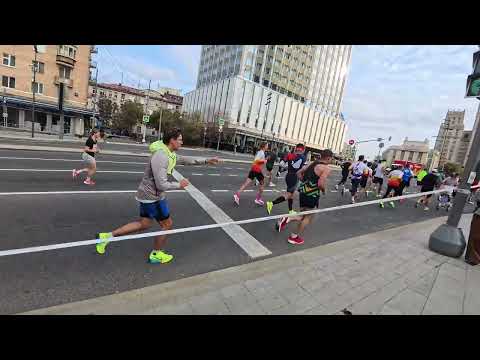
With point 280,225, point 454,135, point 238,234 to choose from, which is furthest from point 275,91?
point 454,135

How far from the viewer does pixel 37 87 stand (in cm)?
2970

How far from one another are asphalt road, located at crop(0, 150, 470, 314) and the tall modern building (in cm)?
4213

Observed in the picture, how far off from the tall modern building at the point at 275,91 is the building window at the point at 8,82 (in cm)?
3236

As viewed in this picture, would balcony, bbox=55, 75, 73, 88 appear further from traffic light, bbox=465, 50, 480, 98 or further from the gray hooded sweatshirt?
traffic light, bbox=465, 50, 480, 98

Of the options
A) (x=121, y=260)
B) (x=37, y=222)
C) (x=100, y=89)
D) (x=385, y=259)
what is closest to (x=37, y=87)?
(x=37, y=222)

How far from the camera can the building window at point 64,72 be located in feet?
100

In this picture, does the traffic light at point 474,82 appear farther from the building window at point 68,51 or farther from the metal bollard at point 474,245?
the building window at point 68,51

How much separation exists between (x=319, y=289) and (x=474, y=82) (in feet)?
13.9

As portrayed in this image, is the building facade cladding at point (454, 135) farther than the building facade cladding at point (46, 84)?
Answer: Yes

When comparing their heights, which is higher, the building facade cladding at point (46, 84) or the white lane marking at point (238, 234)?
the building facade cladding at point (46, 84)

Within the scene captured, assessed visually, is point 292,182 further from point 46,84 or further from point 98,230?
point 46,84

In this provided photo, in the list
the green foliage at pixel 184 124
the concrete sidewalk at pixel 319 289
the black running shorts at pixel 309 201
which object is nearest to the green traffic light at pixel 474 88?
the concrete sidewalk at pixel 319 289
